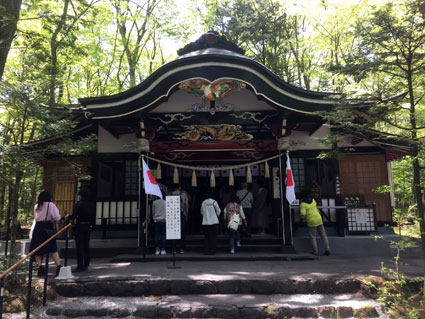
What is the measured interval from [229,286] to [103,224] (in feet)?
19.5

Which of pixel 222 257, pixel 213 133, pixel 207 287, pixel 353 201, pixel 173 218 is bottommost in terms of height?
pixel 207 287

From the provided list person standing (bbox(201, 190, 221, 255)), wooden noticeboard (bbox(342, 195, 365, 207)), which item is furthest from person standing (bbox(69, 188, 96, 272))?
wooden noticeboard (bbox(342, 195, 365, 207))

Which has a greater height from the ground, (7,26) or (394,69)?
(7,26)

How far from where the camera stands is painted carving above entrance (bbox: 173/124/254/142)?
8.97 metres

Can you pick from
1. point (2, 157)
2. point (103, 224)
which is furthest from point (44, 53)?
point (103, 224)

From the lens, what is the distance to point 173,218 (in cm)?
717

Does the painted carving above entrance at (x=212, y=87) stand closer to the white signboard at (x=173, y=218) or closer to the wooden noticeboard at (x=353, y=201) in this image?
the white signboard at (x=173, y=218)

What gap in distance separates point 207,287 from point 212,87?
16.4 feet

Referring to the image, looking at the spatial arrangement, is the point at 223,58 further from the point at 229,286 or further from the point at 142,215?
the point at 229,286

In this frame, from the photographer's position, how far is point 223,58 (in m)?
7.70

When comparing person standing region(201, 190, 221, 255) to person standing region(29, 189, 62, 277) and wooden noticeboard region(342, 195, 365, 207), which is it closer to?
person standing region(29, 189, 62, 277)

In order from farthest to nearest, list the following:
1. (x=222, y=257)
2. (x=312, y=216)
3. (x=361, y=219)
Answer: (x=361, y=219) < (x=312, y=216) < (x=222, y=257)

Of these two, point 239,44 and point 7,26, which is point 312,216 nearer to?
point 7,26

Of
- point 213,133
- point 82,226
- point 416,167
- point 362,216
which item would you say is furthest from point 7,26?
point 362,216
